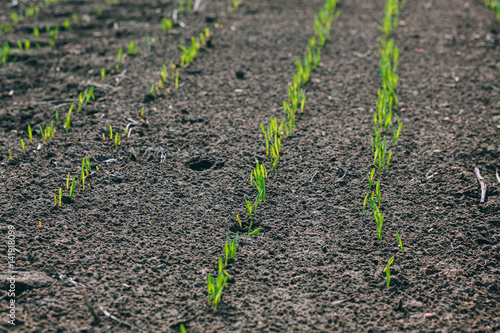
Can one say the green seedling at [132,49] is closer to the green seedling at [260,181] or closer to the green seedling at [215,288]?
the green seedling at [260,181]

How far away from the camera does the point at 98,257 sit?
1950mm

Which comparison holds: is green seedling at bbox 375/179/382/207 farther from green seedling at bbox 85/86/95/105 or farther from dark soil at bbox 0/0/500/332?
green seedling at bbox 85/86/95/105

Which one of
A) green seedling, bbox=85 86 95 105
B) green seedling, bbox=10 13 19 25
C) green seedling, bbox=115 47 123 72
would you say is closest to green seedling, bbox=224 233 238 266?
green seedling, bbox=85 86 95 105

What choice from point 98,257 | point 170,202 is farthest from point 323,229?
point 98,257

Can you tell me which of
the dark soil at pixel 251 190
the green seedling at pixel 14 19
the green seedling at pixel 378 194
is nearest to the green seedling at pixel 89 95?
the dark soil at pixel 251 190

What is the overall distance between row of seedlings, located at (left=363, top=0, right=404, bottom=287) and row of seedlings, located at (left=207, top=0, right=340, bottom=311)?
0.49 m

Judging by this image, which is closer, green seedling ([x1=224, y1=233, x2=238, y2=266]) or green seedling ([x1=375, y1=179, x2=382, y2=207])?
green seedling ([x1=224, y1=233, x2=238, y2=266])

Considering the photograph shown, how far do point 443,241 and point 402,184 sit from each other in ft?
1.36

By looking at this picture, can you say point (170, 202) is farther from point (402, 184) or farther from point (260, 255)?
point (402, 184)

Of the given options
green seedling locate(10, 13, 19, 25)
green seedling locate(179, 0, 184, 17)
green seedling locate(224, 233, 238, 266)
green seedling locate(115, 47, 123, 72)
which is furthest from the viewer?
green seedling locate(179, 0, 184, 17)

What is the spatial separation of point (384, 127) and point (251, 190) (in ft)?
3.26

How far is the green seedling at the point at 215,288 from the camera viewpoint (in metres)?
1.72

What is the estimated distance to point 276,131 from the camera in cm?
261

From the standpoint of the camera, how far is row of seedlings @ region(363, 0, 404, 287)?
7.14 ft
